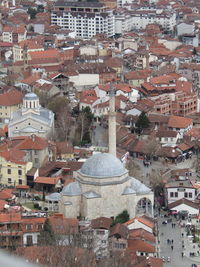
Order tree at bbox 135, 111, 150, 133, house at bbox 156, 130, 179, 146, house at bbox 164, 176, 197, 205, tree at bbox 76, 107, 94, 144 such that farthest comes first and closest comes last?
tree at bbox 135, 111, 150, 133 < house at bbox 156, 130, 179, 146 < tree at bbox 76, 107, 94, 144 < house at bbox 164, 176, 197, 205

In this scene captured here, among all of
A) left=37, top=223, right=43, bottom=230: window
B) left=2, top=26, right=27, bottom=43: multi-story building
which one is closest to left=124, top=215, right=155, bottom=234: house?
left=37, top=223, right=43, bottom=230: window

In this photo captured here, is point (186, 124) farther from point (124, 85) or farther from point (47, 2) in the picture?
point (47, 2)

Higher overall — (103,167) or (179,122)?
(103,167)

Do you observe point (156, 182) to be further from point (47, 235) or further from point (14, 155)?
point (47, 235)

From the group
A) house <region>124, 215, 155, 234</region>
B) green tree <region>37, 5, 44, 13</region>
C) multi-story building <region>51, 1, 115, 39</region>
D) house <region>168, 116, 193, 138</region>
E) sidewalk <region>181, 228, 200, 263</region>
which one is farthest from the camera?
green tree <region>37, 5, 44, 13</region>

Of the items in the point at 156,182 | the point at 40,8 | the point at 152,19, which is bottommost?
the point at 40,8

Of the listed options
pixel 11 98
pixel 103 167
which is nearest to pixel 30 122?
pixel 11 98

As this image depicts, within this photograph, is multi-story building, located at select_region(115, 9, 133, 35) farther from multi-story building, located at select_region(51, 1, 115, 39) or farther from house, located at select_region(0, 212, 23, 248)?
house, located at select_region(0, 212, 23, 248)
